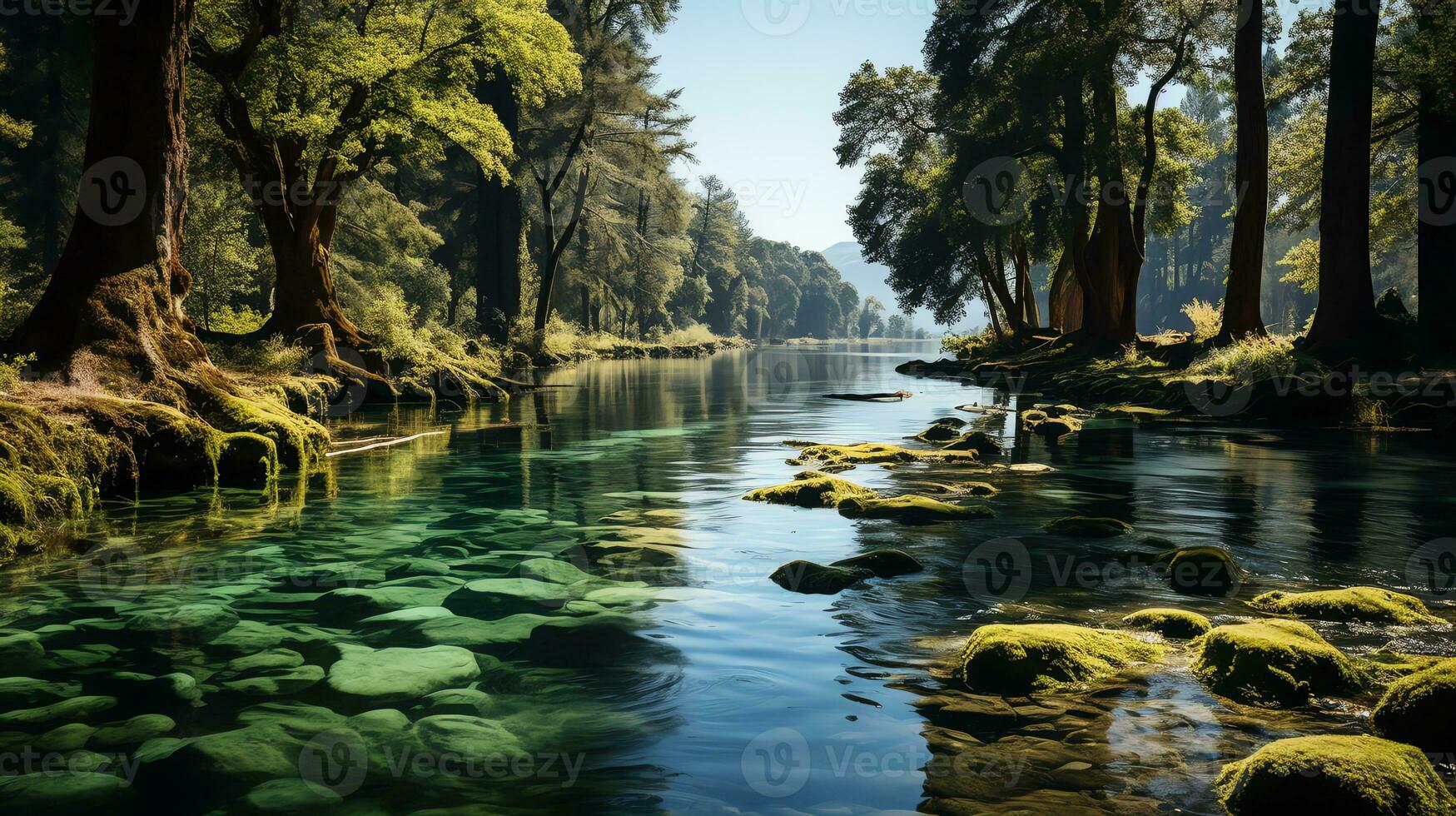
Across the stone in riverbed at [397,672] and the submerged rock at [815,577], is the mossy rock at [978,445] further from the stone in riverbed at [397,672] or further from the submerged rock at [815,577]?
the stone in riverbed at [397,672]

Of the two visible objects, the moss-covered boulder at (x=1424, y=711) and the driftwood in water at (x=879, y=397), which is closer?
the moss-covered boulder at (x=1424, y=711)

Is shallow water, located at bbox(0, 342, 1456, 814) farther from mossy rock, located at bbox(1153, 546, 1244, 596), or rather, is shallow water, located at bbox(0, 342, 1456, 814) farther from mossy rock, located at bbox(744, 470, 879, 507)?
mossy rock, located at bbox(744, 470, 879, 507)

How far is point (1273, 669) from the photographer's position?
4.97 meters

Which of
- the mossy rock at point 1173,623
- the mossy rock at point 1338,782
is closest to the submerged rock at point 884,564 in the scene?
the mossy rock at point 1173,623

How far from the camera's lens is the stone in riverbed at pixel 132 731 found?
14.6 ft

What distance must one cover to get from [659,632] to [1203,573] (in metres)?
4.07

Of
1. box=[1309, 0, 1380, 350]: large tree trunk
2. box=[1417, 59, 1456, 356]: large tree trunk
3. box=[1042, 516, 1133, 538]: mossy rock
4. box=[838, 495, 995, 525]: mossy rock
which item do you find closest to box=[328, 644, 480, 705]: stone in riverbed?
box=[838, 495, 995, 525]: mossy rock

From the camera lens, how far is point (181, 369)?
11961mm

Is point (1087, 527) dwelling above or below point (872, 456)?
below

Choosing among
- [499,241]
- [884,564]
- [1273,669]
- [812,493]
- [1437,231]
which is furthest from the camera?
[499,241]

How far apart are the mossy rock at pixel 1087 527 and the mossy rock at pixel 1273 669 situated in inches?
148

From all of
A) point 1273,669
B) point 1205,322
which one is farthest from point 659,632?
point 1205,322

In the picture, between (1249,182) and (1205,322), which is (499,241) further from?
(1249,182)

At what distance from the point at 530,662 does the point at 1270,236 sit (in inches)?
4539
